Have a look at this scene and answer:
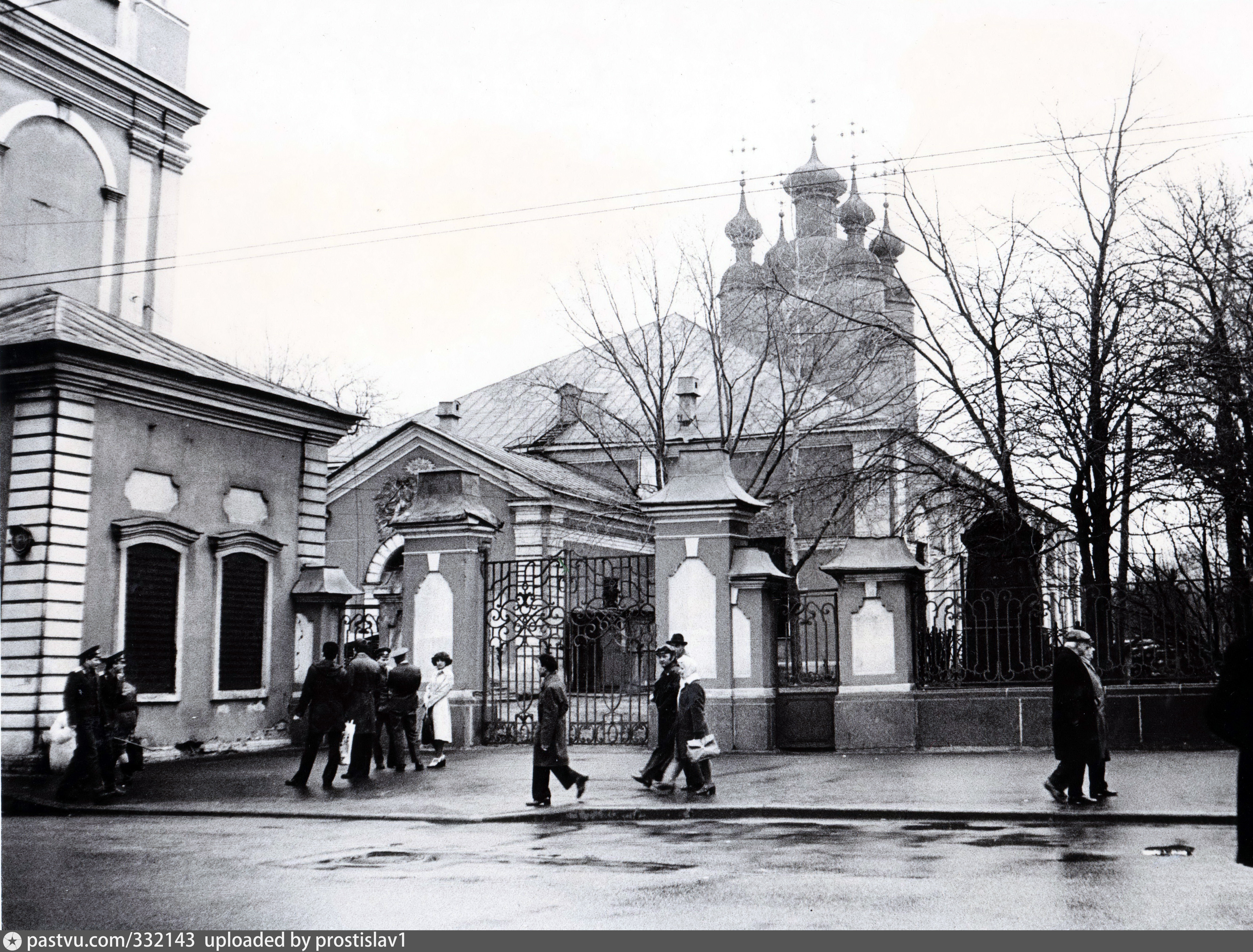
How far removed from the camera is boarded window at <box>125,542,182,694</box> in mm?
18219

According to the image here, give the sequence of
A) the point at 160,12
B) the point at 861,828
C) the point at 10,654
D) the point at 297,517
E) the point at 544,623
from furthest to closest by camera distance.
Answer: the point at 297,517 → the point at 544,623 → the point at 10,654 → the point at 160,12 → the point at 861,828

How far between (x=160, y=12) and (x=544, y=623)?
29.3ft

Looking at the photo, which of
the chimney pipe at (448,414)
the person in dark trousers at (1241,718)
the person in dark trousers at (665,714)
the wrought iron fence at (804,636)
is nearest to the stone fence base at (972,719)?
the wrought iron fence at (804,636)

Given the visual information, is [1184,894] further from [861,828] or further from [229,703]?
[229,703]

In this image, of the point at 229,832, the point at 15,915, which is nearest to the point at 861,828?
the point at 229,832

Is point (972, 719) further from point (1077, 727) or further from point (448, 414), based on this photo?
point (448, 414)

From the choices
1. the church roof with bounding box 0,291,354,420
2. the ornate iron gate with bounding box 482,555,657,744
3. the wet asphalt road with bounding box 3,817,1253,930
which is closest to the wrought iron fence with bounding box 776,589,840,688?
the ornate iron gate with bounding box 482,555,657,744

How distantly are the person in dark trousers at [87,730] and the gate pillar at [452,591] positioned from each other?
19.1 feet

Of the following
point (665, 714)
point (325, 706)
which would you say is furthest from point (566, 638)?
point (665, 714)

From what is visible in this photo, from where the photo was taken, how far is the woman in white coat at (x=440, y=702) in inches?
688

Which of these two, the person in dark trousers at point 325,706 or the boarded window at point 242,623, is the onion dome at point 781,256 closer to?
the boarded window at point 242,623

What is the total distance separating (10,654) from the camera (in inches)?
660

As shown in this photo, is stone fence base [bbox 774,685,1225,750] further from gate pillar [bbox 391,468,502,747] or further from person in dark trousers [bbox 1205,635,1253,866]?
person in dark trousers [bbox 1205,635,1253,866]

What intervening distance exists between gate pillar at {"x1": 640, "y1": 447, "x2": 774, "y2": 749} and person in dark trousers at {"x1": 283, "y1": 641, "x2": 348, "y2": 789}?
15.3 feet
